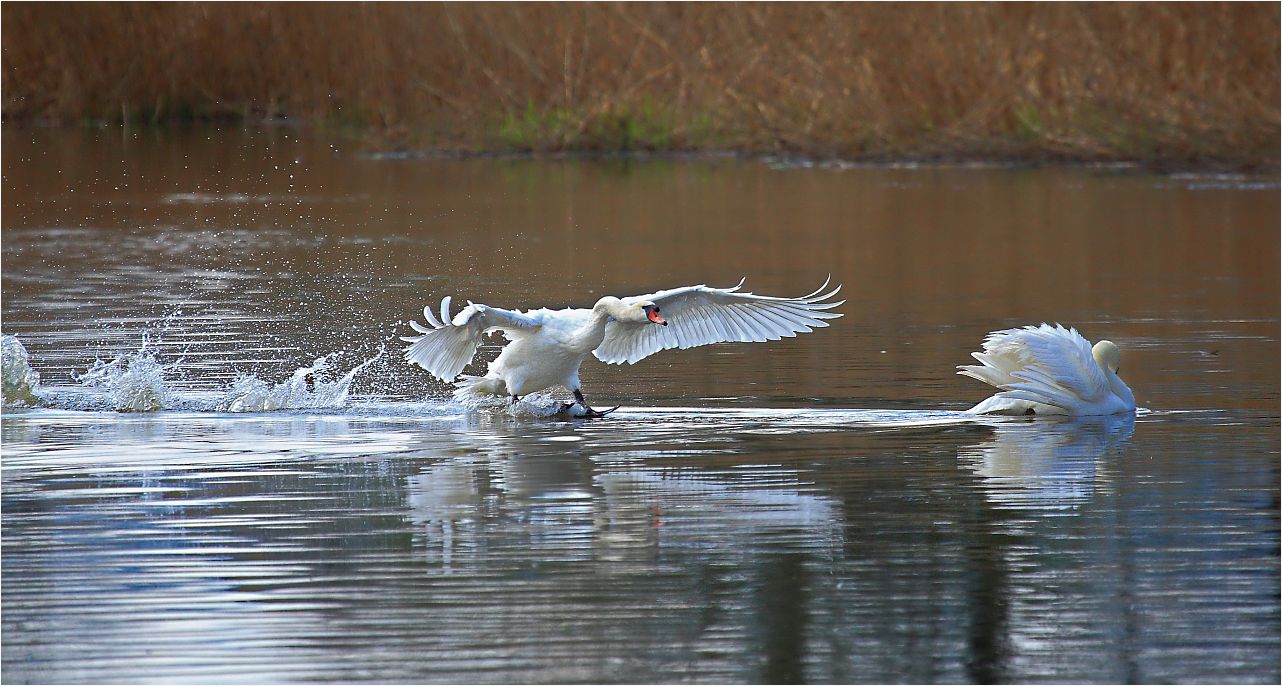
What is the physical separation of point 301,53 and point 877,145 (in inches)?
410

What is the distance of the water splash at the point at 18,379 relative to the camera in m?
9.56

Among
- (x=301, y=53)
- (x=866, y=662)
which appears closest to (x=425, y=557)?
(x=866, y=662)

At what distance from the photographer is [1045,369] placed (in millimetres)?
9289

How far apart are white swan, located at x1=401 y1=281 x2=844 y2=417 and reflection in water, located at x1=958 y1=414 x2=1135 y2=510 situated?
1.05 m

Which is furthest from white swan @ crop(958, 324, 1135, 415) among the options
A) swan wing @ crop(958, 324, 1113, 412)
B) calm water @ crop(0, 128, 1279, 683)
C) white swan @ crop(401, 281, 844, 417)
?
white swan @ crop(401, 281, 844, 417)

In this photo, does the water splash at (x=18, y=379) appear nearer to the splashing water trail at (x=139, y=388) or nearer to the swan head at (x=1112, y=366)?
the splashing water trail at (x=139, y=388)

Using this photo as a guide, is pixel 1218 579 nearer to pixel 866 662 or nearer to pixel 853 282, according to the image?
pixel 866 662

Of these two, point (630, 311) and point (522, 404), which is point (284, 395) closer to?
point (522, 404)

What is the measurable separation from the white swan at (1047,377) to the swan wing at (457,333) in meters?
2.05

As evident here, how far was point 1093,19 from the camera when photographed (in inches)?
981

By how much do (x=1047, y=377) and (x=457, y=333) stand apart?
2.64 m

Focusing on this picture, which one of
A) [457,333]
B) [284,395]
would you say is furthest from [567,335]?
[284,395]

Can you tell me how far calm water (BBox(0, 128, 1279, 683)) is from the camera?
5.60 meters

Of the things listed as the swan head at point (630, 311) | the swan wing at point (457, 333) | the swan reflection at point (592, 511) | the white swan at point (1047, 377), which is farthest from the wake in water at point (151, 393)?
the white swan at point (1047, 377)
